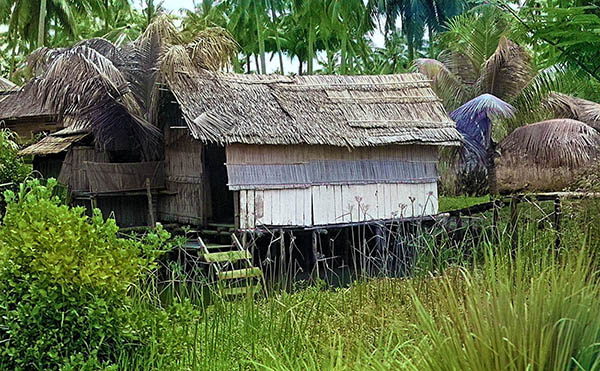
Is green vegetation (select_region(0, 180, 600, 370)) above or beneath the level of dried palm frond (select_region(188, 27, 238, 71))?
beneath

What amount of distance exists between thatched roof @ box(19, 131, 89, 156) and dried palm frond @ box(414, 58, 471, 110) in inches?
428

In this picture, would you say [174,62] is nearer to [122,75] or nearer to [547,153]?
[122,75]

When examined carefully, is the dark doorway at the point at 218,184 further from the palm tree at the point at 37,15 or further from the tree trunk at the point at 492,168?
the palm tree at the point at 37,15

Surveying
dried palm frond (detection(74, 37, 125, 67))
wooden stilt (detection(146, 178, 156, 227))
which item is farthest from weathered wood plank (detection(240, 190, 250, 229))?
dried palm frond (detection(74, 37, 125, 67))

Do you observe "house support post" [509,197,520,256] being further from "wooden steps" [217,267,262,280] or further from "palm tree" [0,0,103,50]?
"palm tree" [0,0,103,50]

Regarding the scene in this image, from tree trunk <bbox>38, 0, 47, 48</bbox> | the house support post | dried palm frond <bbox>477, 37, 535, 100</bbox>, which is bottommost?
the house support post

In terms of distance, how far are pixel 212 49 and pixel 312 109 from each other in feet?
7.44

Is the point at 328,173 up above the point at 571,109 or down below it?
below

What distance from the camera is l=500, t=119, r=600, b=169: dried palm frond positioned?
16875 millimetres

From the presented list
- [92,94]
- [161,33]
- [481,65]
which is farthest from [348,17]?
[92,94]

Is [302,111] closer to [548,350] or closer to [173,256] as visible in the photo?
[173,256]

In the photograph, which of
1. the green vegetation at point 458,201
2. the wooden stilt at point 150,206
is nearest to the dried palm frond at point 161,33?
the wooden stilt at point 150,206

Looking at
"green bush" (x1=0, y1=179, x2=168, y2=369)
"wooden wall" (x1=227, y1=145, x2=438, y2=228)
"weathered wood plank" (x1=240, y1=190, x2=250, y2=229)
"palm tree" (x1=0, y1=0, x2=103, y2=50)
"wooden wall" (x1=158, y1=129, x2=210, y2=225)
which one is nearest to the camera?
"green bush" (x1=0, y1=179, x2=168, y2=369)

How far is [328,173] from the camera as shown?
13156mm
